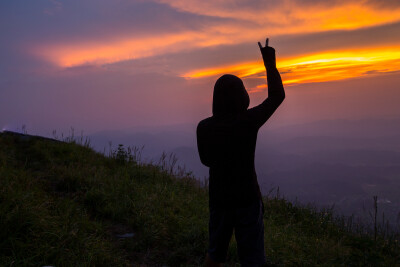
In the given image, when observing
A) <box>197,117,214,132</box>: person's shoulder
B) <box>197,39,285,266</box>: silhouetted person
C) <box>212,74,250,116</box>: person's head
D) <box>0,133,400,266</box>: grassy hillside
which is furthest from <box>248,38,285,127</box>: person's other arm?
<box>0,133,400,266</box>: grassy hillside

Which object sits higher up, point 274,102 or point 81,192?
point 274,102

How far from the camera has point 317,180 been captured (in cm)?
16600

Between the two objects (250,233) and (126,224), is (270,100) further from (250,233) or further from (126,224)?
(126,224)

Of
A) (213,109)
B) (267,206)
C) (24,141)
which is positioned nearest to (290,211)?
(267,206)

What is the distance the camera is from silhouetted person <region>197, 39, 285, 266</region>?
2.33 m

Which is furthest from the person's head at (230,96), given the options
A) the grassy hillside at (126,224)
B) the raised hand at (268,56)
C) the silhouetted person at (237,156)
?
the grassy hillside at (126,224)

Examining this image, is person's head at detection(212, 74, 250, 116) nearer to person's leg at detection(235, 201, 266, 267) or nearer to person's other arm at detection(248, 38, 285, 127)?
person's other arm at detection(248, 38, 285, 127)

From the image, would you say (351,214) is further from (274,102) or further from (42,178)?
(42,178)

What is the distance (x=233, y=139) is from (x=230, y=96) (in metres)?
0.35

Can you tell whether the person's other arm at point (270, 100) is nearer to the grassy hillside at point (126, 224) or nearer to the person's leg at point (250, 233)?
the person's leg at point (250, 233)

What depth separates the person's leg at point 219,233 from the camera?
2.53m

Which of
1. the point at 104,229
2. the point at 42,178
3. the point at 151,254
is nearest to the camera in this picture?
the point at 151,254

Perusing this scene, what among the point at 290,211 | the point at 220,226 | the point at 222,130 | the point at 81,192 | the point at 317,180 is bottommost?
the point at 317,180

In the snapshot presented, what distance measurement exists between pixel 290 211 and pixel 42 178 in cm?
569
